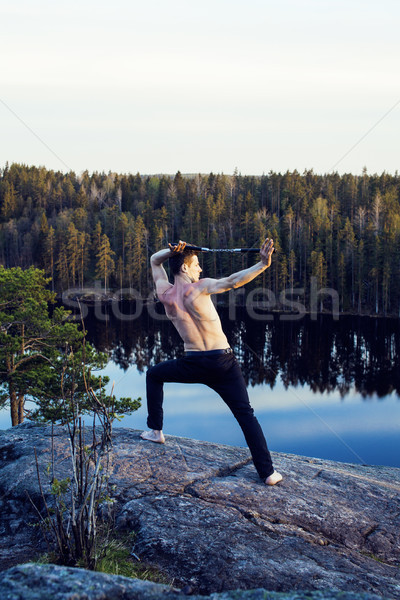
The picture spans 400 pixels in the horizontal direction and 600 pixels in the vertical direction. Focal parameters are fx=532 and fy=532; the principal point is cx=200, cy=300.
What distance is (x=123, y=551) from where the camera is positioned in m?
4.44

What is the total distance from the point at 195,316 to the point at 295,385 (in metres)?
35.7

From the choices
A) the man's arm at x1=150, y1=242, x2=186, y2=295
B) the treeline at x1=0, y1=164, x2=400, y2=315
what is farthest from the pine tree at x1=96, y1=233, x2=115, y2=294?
the man's arm at x1=150, y1=242, x2=186, y2=295

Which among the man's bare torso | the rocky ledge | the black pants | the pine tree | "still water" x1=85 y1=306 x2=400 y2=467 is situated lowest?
"still water" x1=85 y1=306 x2=400 y2=467

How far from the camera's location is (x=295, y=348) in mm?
52625

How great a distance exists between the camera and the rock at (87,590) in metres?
2.89

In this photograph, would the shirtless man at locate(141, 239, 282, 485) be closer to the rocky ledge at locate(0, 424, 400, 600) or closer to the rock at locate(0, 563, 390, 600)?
the rocky ledge at locate(0, 424, 400, 600)

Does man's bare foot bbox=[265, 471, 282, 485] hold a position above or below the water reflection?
above

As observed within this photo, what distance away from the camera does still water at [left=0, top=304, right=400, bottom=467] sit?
28.6 metres

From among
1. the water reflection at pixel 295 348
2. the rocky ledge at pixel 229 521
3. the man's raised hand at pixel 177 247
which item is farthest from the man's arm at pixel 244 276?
the water reflection at pixel 295 348

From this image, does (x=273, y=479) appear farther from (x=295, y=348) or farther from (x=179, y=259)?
(x=295, y=348)

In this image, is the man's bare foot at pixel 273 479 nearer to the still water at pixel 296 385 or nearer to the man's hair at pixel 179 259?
the man's hair at pixel 179 259

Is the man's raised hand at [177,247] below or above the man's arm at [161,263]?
above

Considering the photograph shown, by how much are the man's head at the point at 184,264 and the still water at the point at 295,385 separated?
2136 centimetres

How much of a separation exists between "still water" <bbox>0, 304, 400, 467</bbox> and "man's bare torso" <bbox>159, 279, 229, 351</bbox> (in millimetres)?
21279
